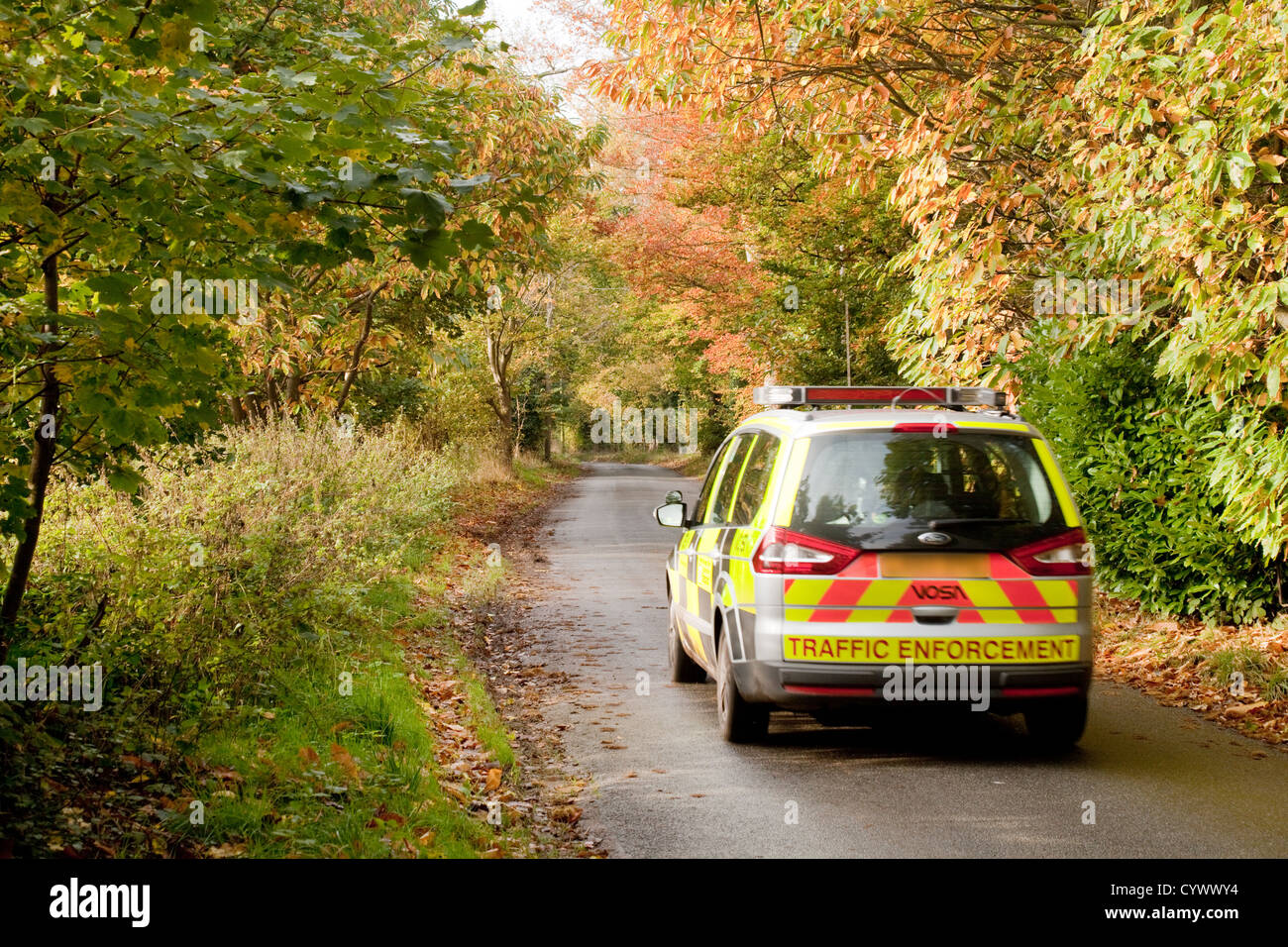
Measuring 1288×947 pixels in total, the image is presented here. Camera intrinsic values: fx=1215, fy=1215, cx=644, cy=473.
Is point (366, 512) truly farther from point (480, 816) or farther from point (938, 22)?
point (938, 22)

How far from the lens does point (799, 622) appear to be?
21.9ft

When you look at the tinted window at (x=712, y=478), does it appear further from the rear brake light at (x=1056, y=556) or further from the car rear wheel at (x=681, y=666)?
the rear brake light at (x=1056, y=556)

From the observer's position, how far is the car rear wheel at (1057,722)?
6.99 metres

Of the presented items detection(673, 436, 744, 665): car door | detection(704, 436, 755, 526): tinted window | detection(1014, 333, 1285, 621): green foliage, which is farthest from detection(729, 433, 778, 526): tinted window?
detection(1014, 333, 1285, 621): green foliage

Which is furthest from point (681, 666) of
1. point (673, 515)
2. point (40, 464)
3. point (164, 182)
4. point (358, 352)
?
point (358, 352)

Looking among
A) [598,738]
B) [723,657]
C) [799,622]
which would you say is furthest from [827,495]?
[598,738]

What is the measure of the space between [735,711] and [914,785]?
3.99 ft

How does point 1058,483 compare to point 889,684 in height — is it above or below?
above

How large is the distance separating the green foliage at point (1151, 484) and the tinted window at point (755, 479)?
3425mm

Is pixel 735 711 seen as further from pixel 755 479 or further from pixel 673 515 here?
pixel 673 515

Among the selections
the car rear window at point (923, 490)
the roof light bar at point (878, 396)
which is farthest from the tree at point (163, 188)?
the roof light bar at point (878, 396)

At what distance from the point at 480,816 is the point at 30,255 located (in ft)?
10.9

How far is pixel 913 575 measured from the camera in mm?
6621

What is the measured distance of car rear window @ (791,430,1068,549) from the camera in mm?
6719
